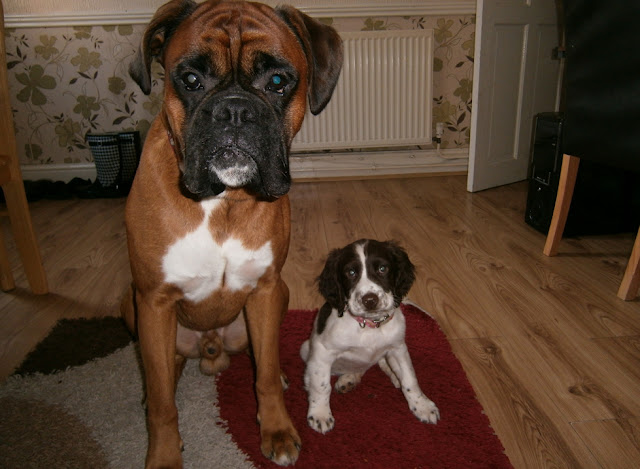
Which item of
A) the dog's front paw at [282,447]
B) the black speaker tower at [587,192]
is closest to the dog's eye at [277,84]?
the dog's front paw at [282,447]

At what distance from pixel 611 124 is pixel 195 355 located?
5.89ft

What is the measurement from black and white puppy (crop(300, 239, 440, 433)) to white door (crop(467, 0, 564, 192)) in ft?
7.68

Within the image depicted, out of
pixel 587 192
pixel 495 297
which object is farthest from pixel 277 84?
pixel 587 192

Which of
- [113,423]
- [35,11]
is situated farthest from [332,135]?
[113,423]

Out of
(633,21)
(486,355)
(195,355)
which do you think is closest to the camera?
(195,355)

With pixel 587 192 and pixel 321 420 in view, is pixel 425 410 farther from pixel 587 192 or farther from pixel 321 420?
pixel 587 192

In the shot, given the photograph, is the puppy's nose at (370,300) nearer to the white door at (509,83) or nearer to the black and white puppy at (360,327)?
the black and white puppy at (360,327)

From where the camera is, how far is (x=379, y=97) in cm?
410

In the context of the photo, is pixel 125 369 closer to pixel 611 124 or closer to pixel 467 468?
pixel 467 468

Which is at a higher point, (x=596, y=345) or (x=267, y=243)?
(x=267, y=243)

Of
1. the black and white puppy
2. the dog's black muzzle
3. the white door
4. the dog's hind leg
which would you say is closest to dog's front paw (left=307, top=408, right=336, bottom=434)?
the black and white puppy

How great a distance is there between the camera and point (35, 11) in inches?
151

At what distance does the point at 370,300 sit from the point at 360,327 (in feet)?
0.35

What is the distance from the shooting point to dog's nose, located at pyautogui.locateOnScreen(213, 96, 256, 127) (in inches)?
41.0
